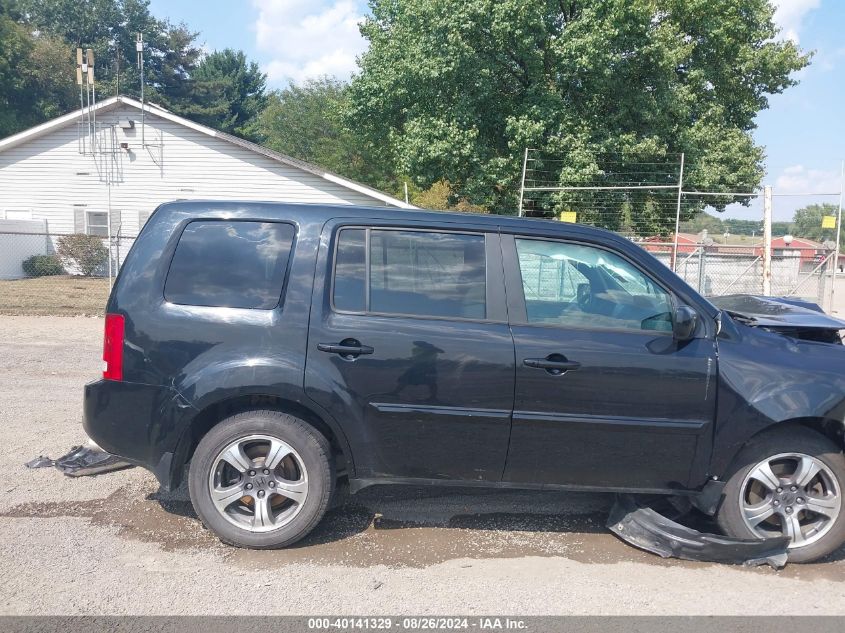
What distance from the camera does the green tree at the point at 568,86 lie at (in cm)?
1952

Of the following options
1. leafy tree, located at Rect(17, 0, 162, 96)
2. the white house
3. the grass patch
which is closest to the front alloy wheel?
the grass patch

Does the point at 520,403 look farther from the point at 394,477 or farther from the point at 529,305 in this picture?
the point at 394,477

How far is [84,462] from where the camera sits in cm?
501

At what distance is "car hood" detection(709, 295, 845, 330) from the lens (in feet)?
13.8

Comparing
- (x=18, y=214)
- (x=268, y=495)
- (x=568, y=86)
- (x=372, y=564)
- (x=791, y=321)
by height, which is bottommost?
(x=372, y=564)

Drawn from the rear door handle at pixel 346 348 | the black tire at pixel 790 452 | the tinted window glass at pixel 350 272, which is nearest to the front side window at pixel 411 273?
the tinted window glass at pixel 350 272

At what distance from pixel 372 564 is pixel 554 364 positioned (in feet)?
4.88

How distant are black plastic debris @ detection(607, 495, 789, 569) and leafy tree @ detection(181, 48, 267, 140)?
53.2 meters

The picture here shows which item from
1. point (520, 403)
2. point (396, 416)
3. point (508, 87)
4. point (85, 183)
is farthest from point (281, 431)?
point (85, 183)

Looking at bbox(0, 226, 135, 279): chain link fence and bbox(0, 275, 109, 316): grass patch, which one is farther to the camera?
bbox(0, 226, 135, 279): chain link fence

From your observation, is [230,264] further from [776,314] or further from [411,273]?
[776,314]

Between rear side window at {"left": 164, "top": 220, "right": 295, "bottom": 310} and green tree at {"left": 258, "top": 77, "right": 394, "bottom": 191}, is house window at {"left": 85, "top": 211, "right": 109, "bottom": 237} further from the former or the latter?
rear side window at {"left": 164, "top": 220, "right": 295, "bottom": 310}

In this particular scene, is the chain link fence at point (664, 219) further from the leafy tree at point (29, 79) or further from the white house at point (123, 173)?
the leafy tree at point (29, 79)

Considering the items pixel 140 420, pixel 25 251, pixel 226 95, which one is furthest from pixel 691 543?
pixel 226 95
